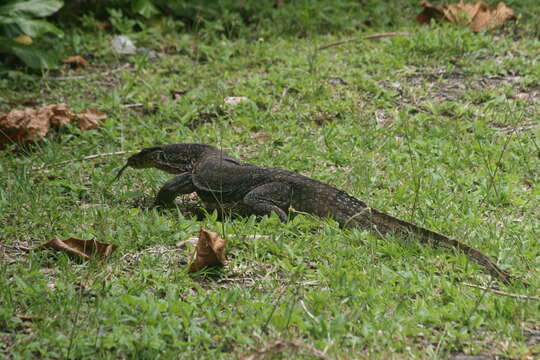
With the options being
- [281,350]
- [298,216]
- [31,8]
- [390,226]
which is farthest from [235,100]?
[281,350]

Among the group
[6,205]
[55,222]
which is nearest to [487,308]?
[55,222]

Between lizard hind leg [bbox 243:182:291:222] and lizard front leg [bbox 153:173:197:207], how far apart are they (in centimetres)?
62

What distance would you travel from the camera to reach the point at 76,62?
9.25m

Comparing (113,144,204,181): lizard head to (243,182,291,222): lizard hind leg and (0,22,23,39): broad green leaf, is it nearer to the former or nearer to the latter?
(243,182,291,222): lizard hind leg

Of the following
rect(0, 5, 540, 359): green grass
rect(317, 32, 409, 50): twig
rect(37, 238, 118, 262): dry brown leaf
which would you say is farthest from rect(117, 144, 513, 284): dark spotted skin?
rect(317, 32, 409, 50): twig

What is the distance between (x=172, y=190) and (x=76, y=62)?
4226 mm

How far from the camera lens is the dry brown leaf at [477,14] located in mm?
9203

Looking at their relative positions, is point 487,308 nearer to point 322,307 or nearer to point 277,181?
point 322,307

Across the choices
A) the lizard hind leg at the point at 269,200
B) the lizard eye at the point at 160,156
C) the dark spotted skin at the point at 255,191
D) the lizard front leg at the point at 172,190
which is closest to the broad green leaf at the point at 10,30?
the dark spotted skin at the point at 255,191

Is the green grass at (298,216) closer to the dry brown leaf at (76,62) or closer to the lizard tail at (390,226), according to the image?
the lizard tail at (390,226)

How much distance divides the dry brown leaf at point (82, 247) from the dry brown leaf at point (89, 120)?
10.00ft

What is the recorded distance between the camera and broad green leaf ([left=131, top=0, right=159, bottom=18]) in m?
9.84

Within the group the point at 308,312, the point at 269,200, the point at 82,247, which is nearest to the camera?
the point at 308,312

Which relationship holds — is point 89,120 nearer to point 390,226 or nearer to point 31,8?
point 31,8
